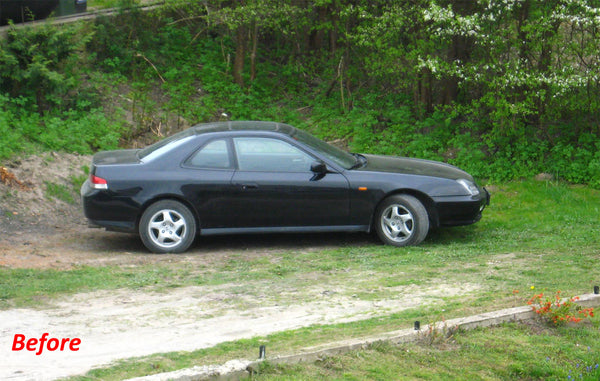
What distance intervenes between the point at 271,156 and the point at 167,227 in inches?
60.5

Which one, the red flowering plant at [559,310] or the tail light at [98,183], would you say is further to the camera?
the tail light at [98,183]

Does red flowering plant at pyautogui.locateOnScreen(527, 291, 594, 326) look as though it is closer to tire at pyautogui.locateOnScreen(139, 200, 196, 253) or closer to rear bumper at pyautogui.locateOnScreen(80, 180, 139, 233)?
tire at pyautogui.locateOnScreen(139, 200, 196, 253)

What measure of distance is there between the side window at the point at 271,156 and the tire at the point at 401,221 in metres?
1.08

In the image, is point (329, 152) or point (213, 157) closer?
point (213, 157)

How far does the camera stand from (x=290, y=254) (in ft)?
32.1

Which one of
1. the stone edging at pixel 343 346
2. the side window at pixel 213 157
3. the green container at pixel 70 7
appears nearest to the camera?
the stone edging at pixel 343 346

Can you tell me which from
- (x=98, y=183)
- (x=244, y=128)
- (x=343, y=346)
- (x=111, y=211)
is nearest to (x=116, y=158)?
(x=98, y=183)

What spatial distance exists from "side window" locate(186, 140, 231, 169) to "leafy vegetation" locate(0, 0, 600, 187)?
12.8ft

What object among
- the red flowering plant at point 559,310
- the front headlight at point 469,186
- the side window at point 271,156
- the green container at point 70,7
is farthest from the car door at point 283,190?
the green container at point 70,7

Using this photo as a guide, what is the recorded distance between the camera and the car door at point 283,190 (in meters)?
9.93

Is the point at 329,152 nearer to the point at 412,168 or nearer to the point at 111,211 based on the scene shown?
the point at 412,168

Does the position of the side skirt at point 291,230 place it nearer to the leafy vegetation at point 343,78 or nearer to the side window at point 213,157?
the side window at point 213,157

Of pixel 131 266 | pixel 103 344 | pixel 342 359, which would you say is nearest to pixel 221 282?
pixel 131 266

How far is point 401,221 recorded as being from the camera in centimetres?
1002
